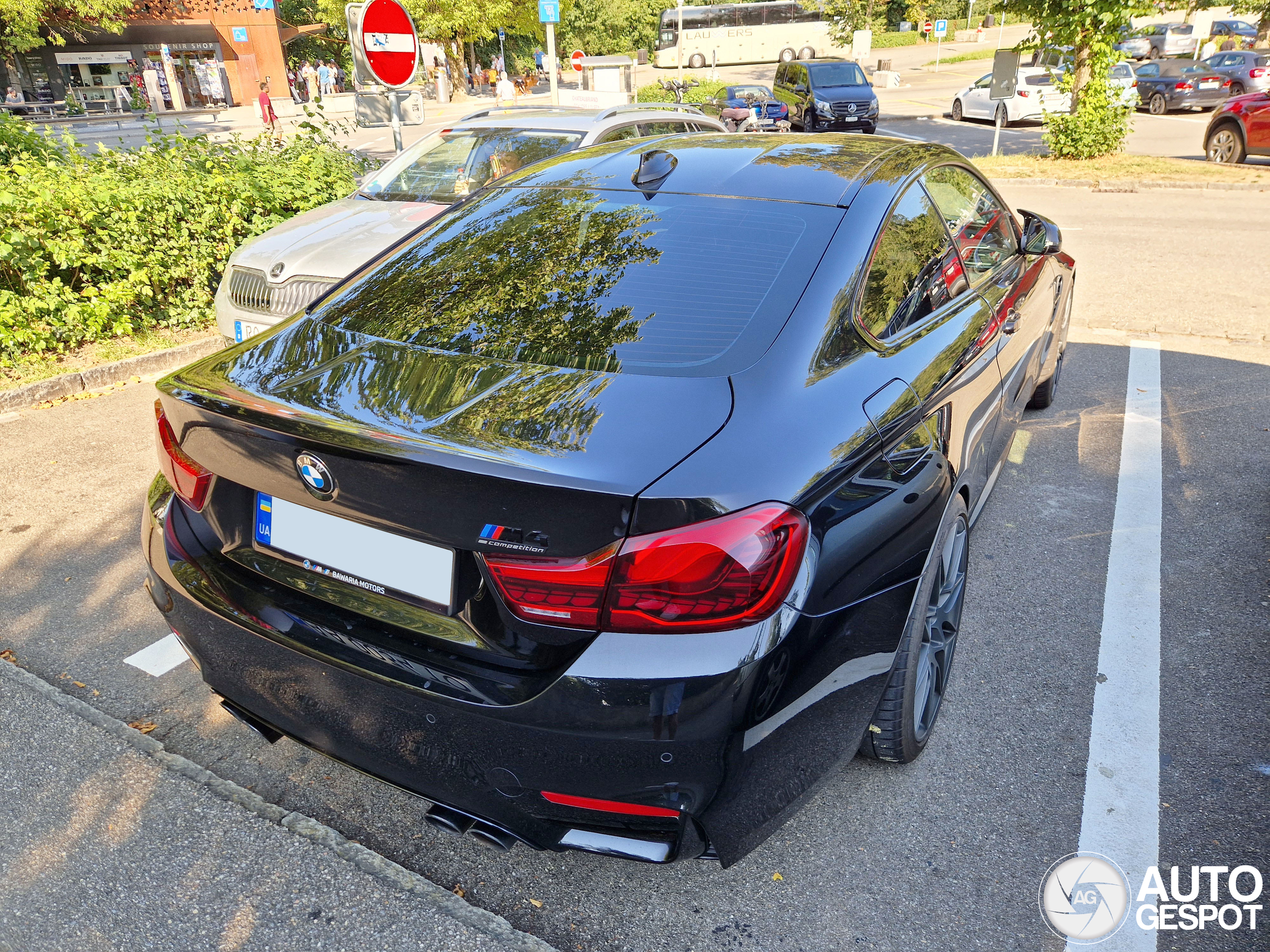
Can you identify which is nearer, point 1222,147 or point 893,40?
point 1222,147

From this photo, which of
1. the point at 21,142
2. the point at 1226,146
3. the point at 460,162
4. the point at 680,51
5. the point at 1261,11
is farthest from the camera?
the point at 1261,11

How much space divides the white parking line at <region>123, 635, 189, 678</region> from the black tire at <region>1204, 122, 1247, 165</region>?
17676mm

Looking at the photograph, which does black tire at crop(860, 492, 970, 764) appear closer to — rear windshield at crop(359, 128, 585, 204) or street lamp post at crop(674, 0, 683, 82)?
rear windshield at crop(359, 128, 585, 204)

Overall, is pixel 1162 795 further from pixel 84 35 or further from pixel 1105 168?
pixel 84 35

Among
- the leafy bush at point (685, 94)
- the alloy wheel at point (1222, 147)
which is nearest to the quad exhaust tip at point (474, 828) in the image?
the alloy wheel at point (1222, 147)

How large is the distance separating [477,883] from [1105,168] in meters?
15.8

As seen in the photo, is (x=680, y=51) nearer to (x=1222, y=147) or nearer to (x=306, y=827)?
(x=1222, y=147)

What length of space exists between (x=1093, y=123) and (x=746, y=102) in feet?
24.9

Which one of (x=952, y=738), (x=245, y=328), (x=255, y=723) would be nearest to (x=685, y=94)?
(x=245, y=328)

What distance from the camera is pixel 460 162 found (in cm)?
680

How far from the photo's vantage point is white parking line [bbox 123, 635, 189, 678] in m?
3.06

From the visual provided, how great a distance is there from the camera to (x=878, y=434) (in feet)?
6.89

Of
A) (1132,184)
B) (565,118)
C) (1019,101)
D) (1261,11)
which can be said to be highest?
(1261,11)

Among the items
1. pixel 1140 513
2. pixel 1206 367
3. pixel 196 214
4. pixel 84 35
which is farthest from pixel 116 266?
pixel 84 35
